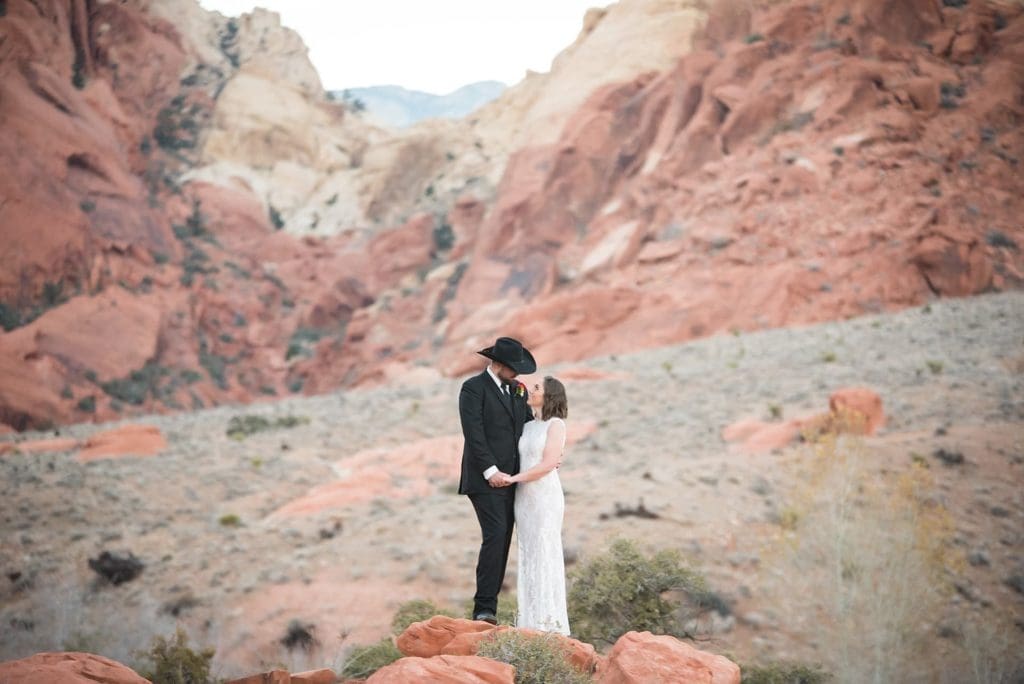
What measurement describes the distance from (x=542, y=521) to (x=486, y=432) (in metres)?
0.66

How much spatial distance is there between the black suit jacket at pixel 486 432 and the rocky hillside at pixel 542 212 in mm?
20246

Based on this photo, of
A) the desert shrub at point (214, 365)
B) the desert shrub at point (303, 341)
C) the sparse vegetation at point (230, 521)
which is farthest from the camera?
the desert shrub at point (303, 341)

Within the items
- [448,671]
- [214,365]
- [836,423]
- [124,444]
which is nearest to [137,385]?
[214,365]

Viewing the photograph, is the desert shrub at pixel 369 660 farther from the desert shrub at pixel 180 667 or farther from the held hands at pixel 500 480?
the held hands at pixel 500 480

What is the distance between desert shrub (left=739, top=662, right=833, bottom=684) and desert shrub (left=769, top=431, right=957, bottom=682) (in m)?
0.63

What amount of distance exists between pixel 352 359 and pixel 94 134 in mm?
15745

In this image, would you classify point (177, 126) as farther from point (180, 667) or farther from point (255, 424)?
point (180, 667)

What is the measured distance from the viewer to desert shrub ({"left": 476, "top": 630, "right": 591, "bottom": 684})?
11.8 ft

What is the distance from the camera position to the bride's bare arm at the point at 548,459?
14.7ft

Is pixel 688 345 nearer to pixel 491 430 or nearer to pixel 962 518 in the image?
pixel 962 518

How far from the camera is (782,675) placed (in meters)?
4.96

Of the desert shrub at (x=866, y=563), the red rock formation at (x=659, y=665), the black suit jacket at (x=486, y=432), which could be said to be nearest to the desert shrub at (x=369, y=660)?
the black suit jacket at (x=486, y=432)

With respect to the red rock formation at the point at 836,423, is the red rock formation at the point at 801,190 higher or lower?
higher

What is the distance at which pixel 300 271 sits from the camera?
45000mm
